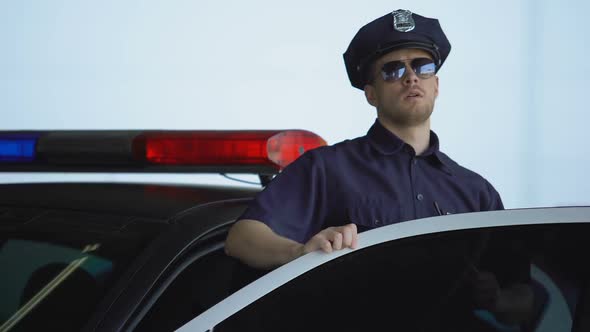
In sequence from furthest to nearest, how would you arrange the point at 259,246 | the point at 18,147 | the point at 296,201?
the point at 18,147, the point at 296,201, the point at 259,246

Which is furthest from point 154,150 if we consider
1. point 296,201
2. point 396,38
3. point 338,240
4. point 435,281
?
point 435,281

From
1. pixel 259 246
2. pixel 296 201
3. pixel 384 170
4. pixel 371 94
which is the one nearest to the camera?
pixel 259 246

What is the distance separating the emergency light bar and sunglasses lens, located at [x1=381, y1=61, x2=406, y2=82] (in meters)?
0.28

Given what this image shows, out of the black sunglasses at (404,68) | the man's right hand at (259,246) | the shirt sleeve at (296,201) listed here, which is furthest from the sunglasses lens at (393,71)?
the man's right hand at (259,246)

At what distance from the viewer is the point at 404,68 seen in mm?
2295

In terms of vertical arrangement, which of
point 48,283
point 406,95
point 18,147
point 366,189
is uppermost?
point 406,95

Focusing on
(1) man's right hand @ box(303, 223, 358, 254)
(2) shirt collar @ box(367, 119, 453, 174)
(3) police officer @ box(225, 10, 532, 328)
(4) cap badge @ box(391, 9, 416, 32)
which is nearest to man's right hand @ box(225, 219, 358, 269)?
(3) police officer @ box(225, 10, 532, 328)

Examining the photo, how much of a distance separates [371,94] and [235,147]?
0.37 m

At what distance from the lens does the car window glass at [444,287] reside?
1503 mm

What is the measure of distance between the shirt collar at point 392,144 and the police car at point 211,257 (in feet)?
0.65

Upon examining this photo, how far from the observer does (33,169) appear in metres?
2.59

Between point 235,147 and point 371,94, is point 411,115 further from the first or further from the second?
point 235,147

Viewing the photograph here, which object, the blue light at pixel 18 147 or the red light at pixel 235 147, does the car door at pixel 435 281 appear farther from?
the blue light at pixel 18 147

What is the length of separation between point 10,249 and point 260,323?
1046 mm
